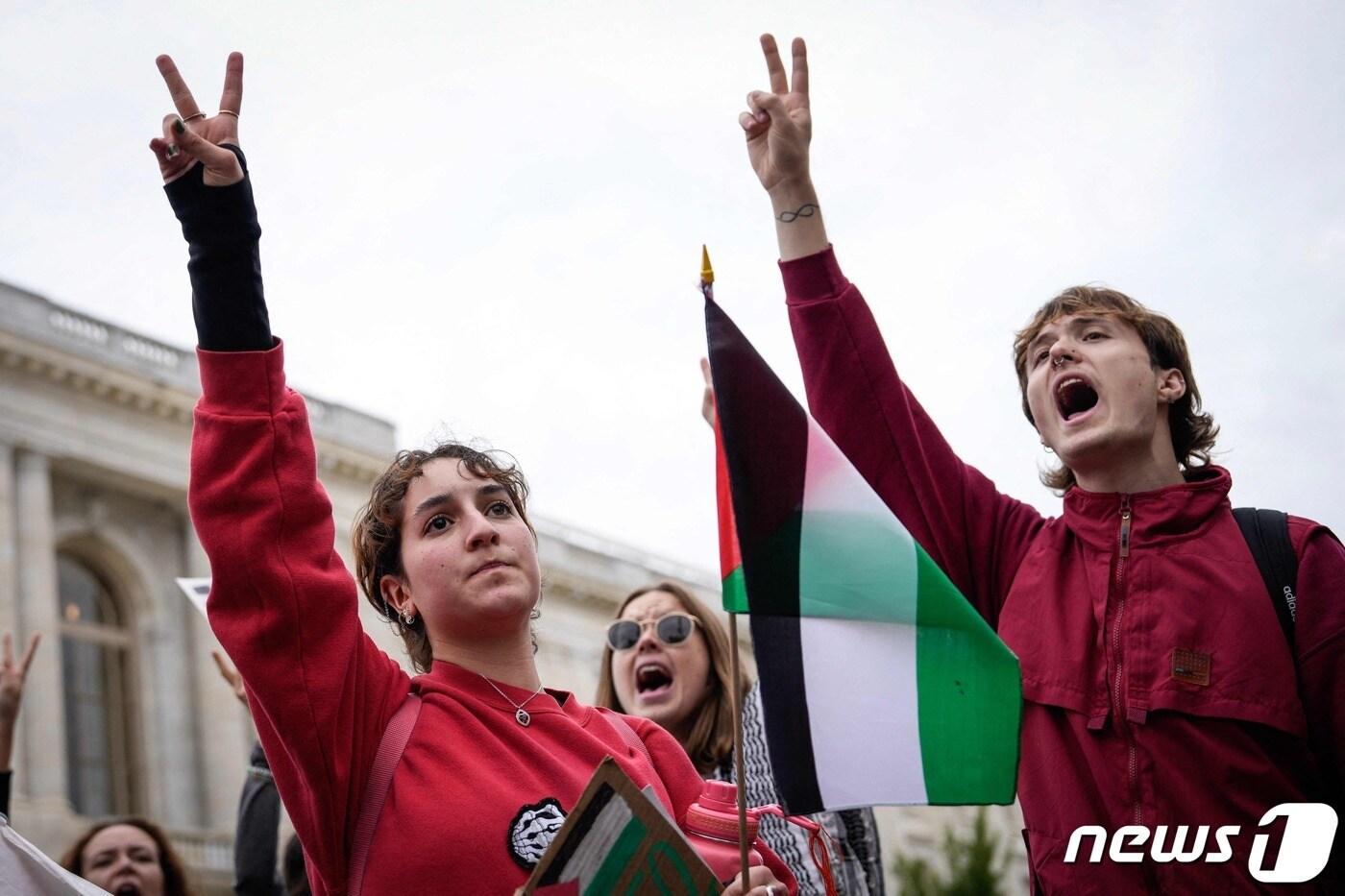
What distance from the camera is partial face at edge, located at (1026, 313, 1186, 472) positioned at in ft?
11.8

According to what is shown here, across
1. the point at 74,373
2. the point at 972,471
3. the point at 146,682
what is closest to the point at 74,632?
the point at 146,682

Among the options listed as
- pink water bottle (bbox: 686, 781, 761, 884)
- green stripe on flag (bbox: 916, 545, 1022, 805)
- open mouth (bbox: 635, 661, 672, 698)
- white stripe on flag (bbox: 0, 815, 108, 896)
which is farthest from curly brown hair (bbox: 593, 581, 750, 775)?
white stripe on flag (bbox: 0, 815, 108, 896)

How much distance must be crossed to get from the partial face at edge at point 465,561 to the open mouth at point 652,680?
200cm

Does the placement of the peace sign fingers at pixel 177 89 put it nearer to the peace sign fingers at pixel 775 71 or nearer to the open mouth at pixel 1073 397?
the peace sign fingers at pixel 775 71

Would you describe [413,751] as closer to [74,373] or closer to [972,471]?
[972,471]

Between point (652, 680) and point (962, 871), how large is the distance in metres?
21.3

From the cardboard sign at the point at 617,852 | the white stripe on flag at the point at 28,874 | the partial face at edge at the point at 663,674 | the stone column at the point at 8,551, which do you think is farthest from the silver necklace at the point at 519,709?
the stone column at the point at 8,551

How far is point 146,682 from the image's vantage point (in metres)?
21.0

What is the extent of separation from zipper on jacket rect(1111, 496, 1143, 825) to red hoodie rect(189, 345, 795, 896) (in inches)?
39.9

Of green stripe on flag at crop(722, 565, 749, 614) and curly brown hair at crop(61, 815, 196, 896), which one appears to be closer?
green stripe on flag at crop(722, 565, 749, 614)

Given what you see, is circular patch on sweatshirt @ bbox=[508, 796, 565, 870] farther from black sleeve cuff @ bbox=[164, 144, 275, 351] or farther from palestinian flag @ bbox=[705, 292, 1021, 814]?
black sleeve cuff @ bbox=[164, 144, 275, 351]

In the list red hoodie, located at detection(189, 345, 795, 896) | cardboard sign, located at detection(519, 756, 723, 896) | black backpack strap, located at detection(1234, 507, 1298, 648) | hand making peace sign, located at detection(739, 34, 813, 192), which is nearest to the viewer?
cardboard sign, located at detection(519, 756, 723, 896)

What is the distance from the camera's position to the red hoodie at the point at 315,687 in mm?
2846

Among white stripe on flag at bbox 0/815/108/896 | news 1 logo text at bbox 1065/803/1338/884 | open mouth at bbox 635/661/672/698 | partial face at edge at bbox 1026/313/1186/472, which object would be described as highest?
partial face at edge at bbox 1026/313/1186/472
